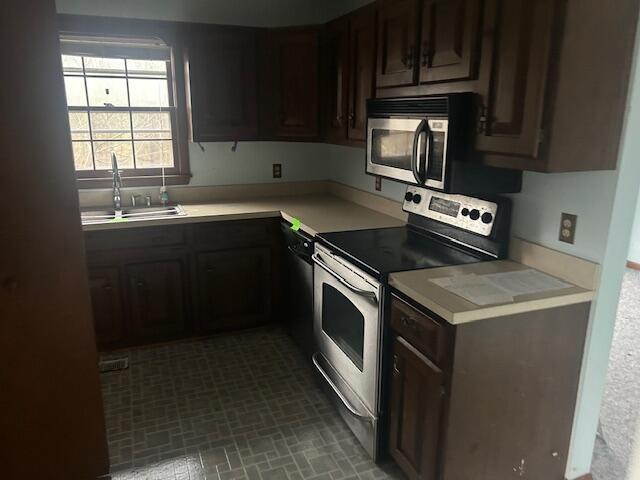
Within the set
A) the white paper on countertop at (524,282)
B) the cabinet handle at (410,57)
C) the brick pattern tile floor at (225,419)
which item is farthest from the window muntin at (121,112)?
the white paper on countertop at (524,282)

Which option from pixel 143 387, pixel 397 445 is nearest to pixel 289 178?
pixel 143 387

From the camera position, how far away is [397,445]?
196cm

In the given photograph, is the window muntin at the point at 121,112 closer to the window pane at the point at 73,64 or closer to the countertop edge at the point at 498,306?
the window pane at the point at 73,64

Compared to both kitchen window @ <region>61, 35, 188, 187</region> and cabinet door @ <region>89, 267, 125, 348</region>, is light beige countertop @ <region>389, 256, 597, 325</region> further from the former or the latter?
kitchen window @ <region>61, 35, 188, 187</region>

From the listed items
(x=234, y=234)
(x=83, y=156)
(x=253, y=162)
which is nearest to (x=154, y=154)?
(x=83, y=156)

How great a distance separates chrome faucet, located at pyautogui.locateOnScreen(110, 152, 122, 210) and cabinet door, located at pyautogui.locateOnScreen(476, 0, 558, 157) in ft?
8.06

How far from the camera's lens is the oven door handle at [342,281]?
1.95 meters

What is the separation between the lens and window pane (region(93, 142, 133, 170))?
3.32 meters

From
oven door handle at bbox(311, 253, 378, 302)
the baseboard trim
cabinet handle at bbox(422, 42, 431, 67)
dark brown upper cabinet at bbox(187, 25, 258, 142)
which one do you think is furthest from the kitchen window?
the baseboard trim

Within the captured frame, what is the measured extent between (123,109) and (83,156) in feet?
1.39

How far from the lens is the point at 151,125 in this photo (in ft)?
11.2

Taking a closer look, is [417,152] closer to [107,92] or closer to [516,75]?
[516,75]

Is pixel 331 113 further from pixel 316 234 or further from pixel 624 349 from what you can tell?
pixel 624 349

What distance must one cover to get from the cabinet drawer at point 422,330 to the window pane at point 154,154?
2285 millimetres
